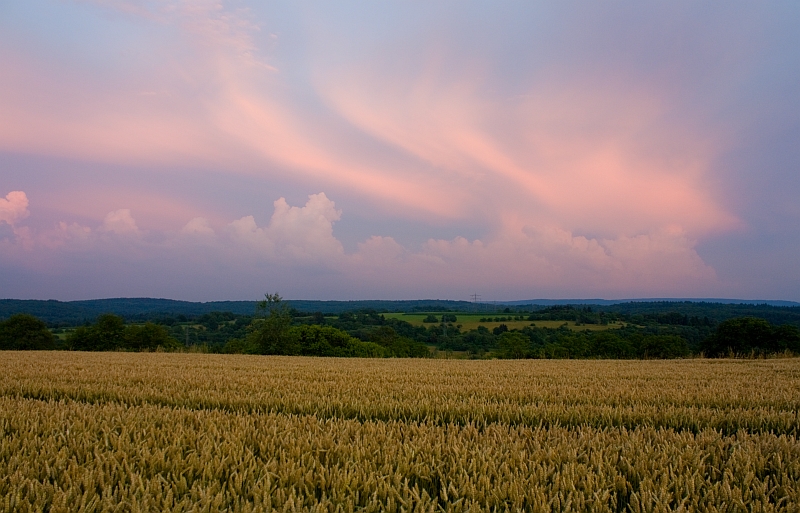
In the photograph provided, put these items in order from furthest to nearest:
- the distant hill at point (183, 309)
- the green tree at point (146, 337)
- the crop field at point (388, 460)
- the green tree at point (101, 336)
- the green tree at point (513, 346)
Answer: the distant hill at point (183, 309), the green tree at point (513, 346), the green tree at point (146, 337), the green tree at point (101, 336), the crop field at point (388, 460)

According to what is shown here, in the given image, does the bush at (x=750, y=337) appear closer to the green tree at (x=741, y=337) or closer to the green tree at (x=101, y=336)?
the green tree at (x=741, y=337)

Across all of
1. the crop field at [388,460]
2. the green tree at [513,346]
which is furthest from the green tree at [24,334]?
the crop field at [388,460]

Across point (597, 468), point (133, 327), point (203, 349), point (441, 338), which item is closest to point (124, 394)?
point (597, 468)

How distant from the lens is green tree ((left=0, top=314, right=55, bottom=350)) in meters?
54.2

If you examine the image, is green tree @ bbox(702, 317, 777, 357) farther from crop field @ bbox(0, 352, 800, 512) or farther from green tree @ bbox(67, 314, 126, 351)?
green tree @ bbox(67, 314, 126, 351)

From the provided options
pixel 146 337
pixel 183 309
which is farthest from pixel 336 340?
pixel 183 309

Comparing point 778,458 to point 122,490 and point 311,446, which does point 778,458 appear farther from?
point 122,490

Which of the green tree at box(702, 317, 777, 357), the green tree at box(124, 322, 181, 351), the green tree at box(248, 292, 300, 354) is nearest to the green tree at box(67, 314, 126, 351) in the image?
the green tree at box(124, 322, 181, 351)

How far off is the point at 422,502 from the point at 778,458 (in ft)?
9.48

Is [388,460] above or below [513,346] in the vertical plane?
above

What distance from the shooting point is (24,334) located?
181ft

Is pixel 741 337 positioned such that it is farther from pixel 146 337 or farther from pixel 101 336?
pixel 101 336

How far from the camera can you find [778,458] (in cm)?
333

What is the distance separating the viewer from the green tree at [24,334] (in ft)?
178
